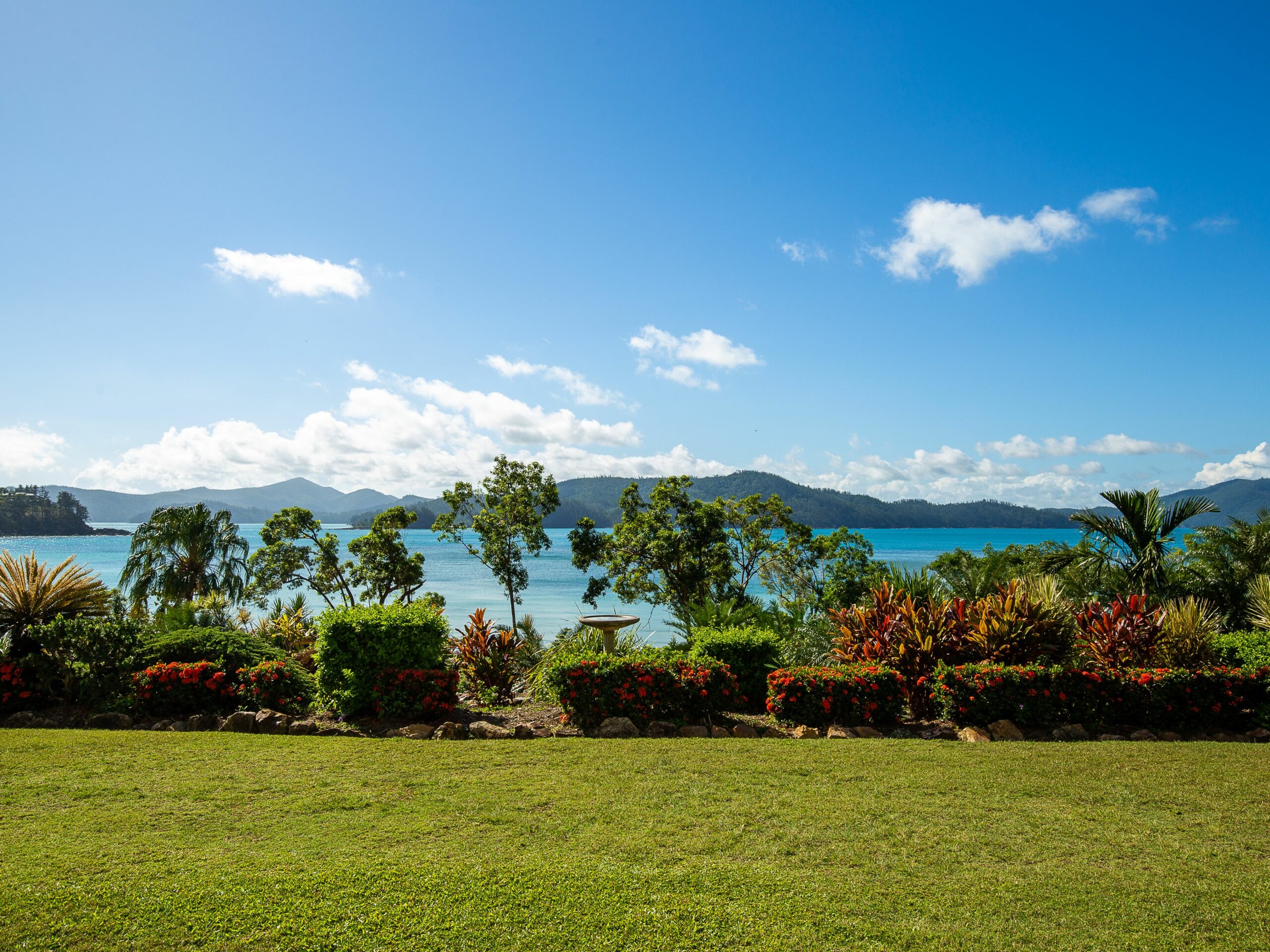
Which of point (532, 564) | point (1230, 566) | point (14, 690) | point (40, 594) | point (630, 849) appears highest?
point (1230, 566)

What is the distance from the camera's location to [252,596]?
2334 cm

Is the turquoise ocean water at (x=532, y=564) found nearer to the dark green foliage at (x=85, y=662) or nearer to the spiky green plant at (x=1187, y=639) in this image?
the dark green foliage at (x=85, y=662)

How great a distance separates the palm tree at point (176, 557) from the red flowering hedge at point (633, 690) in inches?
708

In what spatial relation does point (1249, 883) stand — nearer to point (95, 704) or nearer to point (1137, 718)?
point (1137, 718)

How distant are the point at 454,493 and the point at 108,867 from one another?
18.0 m

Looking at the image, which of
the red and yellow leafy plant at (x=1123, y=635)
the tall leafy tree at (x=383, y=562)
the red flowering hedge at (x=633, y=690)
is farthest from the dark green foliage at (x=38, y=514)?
the red and yellow leafy plant at (x=1123, y=635)

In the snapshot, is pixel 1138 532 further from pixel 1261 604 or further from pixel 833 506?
pixel 833 506

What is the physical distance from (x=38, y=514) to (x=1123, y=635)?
367ft

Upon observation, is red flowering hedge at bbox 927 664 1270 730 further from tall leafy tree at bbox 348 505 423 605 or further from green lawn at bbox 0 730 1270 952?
tall leafy tree at bbox 348 505 423 605

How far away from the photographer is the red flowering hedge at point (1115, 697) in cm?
785

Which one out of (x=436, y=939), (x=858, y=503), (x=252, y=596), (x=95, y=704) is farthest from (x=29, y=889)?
(x=858, y=503)

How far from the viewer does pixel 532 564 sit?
92375 millimetres

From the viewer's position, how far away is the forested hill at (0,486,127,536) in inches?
3280

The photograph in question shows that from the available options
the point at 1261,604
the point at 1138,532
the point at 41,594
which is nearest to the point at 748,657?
the point at 1261,604
